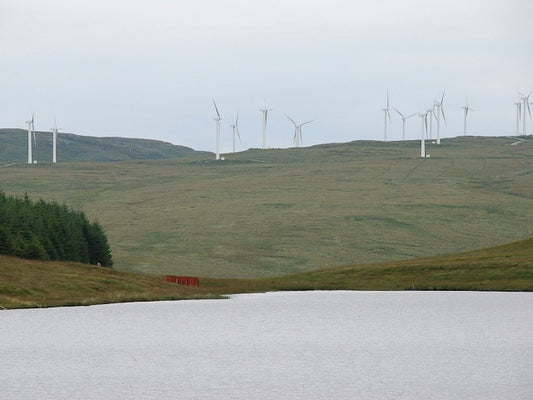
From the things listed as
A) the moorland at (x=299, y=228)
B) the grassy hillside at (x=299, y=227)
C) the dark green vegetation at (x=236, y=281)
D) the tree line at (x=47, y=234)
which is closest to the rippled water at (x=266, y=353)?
the dark green vegetation at (x=236, y=281)

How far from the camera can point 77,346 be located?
1293 inches

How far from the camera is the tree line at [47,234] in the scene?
83125mm

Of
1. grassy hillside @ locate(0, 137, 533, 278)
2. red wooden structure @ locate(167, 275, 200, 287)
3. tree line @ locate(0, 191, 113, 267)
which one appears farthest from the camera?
grassy hillside @ locate(0, 137, 533, 278)

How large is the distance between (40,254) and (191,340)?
51960 millimetres

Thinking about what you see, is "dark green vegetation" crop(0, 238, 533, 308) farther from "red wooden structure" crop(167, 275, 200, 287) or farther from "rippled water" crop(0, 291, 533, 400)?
"rippled water" crop(0, 291, 533, 400)

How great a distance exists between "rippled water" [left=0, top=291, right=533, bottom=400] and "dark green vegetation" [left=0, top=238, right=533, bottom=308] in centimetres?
947

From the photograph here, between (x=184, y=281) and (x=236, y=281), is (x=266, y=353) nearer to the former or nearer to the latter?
(x=184, y=281)

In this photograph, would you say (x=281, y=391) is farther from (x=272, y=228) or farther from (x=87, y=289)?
(x=272, y=228)

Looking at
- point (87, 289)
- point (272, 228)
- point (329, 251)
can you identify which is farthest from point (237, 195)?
point (87, 289)

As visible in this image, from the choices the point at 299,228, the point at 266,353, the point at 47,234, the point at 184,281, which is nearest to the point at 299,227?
the point at 299,228

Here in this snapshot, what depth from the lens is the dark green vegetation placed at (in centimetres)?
6178

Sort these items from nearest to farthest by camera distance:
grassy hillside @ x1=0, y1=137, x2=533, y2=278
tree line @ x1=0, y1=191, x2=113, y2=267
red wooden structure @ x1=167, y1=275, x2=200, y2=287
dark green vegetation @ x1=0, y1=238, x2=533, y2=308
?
dark green vegetation @ x1=0, y1=238, x2=533, y2=308 → tree line @ x1=0, y1=191, x2=113, y2=267 → red wooden structure @ x1=167, y1=275, x2=200, y2=287 → grassy hillside @ x1=0, y1=137, x2=533, y2=278

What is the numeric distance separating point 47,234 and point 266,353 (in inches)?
2497

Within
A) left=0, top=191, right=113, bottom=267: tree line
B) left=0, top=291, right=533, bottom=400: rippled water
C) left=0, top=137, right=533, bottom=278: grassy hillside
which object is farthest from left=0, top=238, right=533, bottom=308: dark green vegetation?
left=0, top=137, right=533, bottom=278: grassy hillside
